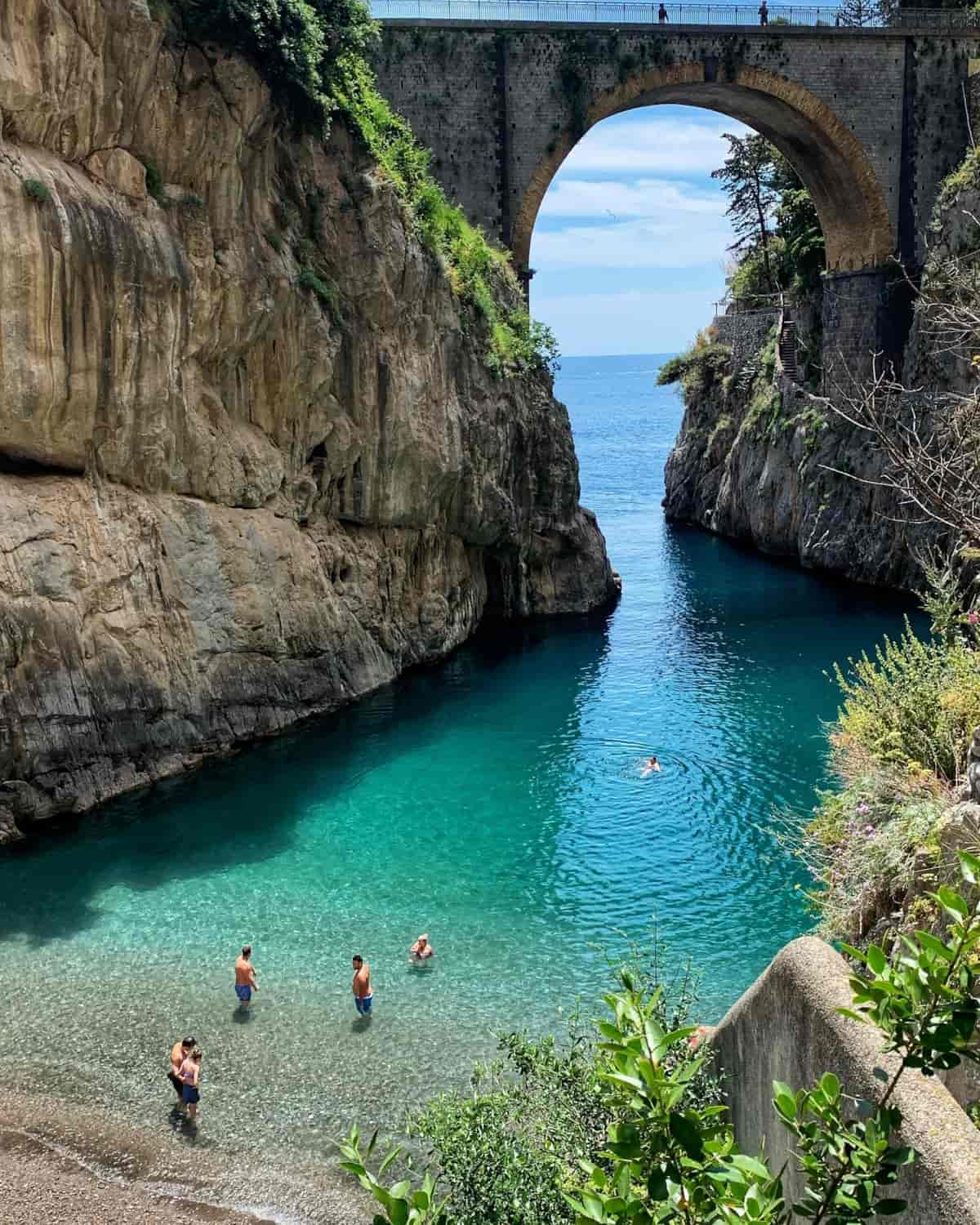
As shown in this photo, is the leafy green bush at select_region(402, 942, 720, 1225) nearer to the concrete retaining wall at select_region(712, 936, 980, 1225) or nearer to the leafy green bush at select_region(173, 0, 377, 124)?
the concrete retaining wall at select_region(712, 936, 980, 1225)

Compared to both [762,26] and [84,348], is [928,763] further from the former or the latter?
[762,26]

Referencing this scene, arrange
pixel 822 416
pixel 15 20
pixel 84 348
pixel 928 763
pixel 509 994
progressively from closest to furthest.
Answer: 1. pixel 928 763
2. pixel 509 994
3. pixel 15 20
4. pixel 84 348
5. pixel 822 416

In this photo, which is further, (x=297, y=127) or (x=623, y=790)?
(x=297, y=127)

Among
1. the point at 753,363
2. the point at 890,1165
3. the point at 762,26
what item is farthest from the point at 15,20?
the point at 753,363

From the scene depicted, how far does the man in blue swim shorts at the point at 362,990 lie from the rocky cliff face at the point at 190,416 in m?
7.27

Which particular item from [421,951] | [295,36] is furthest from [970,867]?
[295,36]

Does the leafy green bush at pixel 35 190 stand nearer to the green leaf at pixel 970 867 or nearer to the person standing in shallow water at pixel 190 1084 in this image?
the person standing in shallow water at pixel 190 1084

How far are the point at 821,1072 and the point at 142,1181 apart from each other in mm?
6883

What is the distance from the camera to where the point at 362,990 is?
495 inches

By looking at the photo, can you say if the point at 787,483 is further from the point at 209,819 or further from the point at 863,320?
the point at 209,819

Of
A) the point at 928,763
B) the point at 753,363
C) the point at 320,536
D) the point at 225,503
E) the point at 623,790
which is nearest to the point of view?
the point at 928,763

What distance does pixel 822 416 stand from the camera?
1417 inches

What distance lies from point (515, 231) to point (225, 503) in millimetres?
13966

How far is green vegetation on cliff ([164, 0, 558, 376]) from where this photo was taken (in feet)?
65.3
